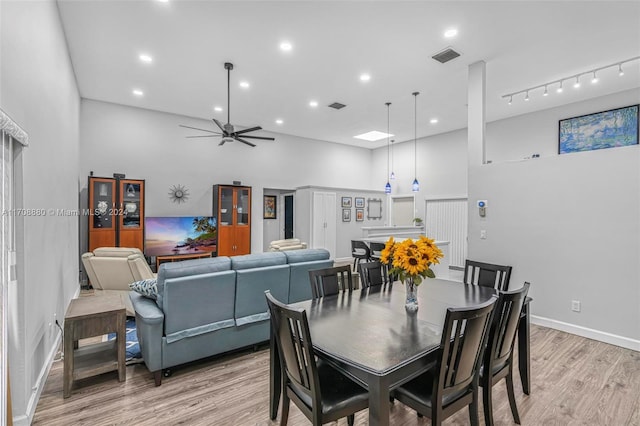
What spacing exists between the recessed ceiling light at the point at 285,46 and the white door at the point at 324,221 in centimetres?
452

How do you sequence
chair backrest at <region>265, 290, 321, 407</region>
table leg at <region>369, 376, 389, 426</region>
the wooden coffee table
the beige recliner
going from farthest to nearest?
the beige recliner < the wooden coffee table < chair backrest at <region>265, 290, 321, 407</region> < table leg at <region>369, 376, 389, 426</region>

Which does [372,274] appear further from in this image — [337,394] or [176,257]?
[176,257]

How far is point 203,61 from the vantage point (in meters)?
4.60

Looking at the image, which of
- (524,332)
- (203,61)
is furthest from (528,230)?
A: (203,61)

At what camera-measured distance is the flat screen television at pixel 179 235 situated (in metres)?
6.62

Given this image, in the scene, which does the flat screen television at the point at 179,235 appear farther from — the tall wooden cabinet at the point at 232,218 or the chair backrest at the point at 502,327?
the chair backrest at the point at 502,327

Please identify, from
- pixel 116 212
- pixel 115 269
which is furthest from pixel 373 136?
pixel 115 269

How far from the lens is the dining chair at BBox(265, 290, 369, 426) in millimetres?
1606

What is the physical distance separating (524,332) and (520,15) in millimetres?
3311

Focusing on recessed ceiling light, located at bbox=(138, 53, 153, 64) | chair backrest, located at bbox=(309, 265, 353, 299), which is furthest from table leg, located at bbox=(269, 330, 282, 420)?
recessed ceiling light, located at bbox=(138, 53, 153, 64)

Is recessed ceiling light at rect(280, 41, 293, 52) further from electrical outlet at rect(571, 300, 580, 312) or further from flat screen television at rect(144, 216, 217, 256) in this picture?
electrical outlet at rect(571, 300, 580, 312)

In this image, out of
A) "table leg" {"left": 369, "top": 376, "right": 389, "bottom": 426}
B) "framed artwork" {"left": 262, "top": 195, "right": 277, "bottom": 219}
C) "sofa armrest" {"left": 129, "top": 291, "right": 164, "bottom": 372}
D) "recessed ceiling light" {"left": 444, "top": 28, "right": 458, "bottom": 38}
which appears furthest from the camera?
"framed artwork" {"left": 262, "top": 195, "right": 277, "bottom": 219}

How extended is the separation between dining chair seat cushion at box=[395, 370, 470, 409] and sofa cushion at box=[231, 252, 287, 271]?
1793mm

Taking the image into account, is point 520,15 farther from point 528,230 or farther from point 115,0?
point 115,0
